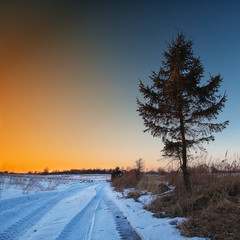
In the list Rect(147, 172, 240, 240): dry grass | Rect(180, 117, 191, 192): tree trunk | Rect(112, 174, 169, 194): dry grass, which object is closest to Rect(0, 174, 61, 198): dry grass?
Rect(112, 174, 169, 194): dry grass

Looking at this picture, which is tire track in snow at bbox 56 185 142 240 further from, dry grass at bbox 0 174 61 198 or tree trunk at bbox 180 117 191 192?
dry grass at bbox 0 174 61 198

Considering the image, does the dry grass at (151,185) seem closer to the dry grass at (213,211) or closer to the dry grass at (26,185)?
the dry grass at (213,211)

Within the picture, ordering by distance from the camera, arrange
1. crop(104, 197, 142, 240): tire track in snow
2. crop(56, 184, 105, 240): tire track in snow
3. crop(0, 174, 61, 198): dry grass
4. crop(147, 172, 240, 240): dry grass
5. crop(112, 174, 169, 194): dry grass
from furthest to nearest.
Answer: crop(0, 174, 61, 198): dry grass → crop(112, 174, 169, 194): dry grass → crop(104, 197, 142, 240): tire track in snow → crop(56, 184, 105, 240): tire track in snow → crop(147, 172, 240, 240): dry grass

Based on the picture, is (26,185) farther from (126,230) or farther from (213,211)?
(213,211)

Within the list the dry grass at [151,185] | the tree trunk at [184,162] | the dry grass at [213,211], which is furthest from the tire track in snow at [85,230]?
the dry grass at [151,185]

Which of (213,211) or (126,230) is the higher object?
(213,211)

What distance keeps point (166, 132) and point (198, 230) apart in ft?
17.0

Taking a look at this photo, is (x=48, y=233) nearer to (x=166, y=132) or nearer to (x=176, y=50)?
(x=166, y=132)

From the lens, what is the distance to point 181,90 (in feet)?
25.8

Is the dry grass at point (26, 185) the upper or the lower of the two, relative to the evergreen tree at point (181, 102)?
lower

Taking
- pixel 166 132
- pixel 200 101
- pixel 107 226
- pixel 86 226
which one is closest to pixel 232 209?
pixel 107 226

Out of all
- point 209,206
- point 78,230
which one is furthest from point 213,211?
point 78,230

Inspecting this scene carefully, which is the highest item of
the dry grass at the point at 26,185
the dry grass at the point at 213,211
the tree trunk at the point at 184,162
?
the tree trunk at the point at 184,162

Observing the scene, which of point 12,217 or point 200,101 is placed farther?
point 200,101
